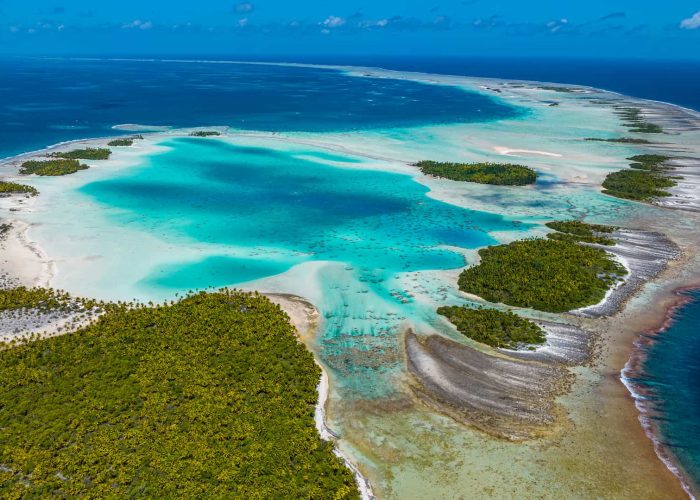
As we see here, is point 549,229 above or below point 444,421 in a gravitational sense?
above

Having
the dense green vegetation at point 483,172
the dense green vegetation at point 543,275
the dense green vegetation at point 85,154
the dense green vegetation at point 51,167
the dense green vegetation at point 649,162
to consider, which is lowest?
the dense green vegetation at point 543,275

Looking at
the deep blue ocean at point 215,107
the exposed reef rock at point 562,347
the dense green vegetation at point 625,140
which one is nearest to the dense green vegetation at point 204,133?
the deep blue ocean at point 215,107

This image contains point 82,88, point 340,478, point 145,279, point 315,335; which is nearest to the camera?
point 340,478

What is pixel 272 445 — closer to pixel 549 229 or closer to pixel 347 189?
pixel 549 229

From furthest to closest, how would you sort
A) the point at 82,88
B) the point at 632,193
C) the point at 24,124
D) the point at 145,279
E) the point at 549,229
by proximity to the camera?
the point at 82,88 → the point at 24,124 → the point at 632,193 → the point at 549,229 → the point at 145,279

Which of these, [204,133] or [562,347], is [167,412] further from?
[204,133]

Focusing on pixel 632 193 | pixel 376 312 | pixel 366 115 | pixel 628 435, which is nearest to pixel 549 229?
pixel 632 193

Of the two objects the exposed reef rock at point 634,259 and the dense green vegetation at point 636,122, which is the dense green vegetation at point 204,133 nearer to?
the exposed reef rock at point 634,259
